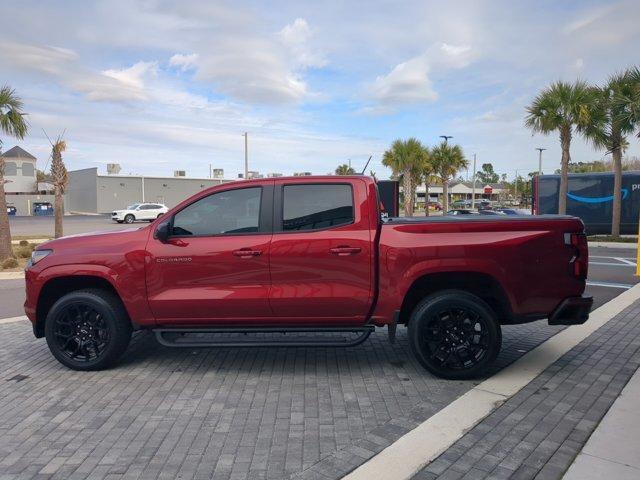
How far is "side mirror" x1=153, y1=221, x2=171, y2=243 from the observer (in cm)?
491

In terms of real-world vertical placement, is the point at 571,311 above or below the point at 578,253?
below

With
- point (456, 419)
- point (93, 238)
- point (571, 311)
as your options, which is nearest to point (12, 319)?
point (93, 238)

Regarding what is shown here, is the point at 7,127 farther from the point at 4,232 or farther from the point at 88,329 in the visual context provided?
the point at 88,329

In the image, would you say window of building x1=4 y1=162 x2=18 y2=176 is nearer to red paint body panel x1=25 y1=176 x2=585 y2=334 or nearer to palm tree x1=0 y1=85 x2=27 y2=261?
palm tree x1=0 y1=85 x2=27 y2=261

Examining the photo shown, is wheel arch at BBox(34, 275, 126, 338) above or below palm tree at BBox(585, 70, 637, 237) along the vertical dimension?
Answer: below

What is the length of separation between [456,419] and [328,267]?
1.70m

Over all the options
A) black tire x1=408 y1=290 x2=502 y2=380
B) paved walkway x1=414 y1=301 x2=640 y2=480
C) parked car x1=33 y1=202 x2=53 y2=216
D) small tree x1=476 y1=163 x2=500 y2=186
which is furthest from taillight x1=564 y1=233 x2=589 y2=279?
small tree x1=476 y1=163 x2=500 y2=186

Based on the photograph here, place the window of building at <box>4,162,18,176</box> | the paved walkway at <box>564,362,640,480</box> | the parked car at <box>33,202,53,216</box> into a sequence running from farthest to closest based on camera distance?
the window of building at <box>4,162,18,176</box>
the parked car at <box>33,202,53,216</box>
the paved walkway at <box>564,362,640,480</box>

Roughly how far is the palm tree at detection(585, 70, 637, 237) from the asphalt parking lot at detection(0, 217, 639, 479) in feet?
55.7

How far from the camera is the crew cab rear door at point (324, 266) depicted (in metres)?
4.77

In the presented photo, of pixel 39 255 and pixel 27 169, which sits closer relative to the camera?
pixel 39 255

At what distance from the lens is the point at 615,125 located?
20172 millimetres

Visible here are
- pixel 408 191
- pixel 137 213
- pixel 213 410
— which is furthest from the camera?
pixel 137 213

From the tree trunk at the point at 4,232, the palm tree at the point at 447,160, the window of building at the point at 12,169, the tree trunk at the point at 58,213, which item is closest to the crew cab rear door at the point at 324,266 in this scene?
the tree trunk at the point at 4,232
